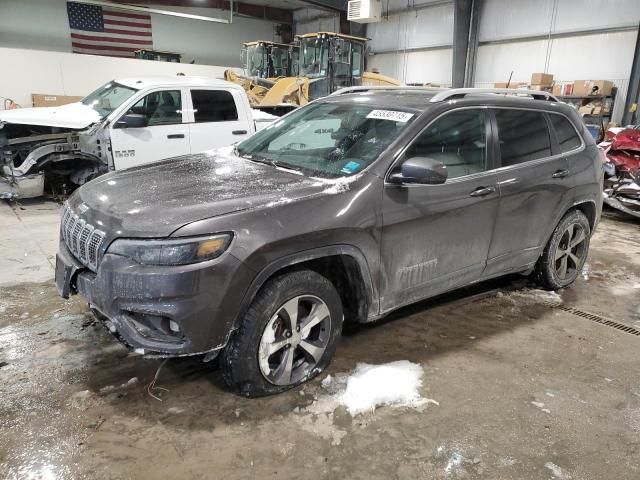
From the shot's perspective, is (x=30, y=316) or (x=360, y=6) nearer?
(x=30, y=316)

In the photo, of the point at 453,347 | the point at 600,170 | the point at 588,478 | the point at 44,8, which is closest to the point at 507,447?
the point at 588,478

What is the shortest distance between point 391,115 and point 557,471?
2.21 metres

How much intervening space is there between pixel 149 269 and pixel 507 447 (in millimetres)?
1992

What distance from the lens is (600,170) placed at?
14.3ft

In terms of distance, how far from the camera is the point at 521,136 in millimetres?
3680

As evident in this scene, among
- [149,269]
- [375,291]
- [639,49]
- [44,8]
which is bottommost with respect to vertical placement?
[375,291]

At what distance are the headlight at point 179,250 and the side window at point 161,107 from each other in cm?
503

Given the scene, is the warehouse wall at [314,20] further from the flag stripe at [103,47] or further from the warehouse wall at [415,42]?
the flag stripe at [103,47]

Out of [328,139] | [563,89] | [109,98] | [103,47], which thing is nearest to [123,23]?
[103,47]

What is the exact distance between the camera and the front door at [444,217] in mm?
2941

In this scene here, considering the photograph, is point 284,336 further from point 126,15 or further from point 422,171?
point 126,15

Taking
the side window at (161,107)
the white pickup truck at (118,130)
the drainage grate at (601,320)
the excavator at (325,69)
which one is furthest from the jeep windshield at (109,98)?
the drainage grate at (601,320)

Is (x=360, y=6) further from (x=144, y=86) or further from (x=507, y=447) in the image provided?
(x=507, y=447)

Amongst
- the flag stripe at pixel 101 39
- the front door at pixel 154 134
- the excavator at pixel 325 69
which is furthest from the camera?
the flag stripe at pixel 101 39
